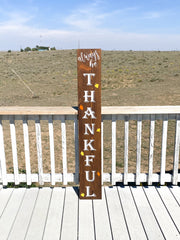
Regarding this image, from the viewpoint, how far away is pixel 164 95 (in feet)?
44.6

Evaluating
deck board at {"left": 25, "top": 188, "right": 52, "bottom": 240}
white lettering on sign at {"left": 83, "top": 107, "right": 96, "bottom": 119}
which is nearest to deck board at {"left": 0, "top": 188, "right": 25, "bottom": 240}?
deck board at {"left": 25, "top": 188, "right": 52, "bottom": 240}

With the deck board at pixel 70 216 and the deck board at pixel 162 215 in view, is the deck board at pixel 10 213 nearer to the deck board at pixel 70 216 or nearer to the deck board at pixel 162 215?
the deck board at pixel 70 216

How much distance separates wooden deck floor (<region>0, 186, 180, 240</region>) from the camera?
2.64 m

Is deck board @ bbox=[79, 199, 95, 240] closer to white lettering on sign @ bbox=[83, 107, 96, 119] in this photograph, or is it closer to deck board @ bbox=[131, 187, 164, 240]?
deck board @ bbox=[131, 187, 164, 240]

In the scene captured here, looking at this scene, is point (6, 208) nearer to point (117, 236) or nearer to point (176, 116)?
point (117, 236)

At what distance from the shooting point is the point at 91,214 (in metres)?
2.96

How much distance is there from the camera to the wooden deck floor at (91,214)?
8.65ft

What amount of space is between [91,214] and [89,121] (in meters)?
1.03

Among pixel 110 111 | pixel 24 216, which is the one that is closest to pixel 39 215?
pixel 24 216

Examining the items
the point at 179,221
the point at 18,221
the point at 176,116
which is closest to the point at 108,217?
the point at 179,221

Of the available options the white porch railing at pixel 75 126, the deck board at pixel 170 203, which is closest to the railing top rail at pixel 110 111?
the white porch railing at pixel 75 126

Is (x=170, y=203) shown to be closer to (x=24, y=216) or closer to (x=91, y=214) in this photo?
(x=91, y=214)

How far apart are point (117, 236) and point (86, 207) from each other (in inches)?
23.7

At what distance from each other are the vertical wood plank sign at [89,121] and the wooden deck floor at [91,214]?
23 cm
